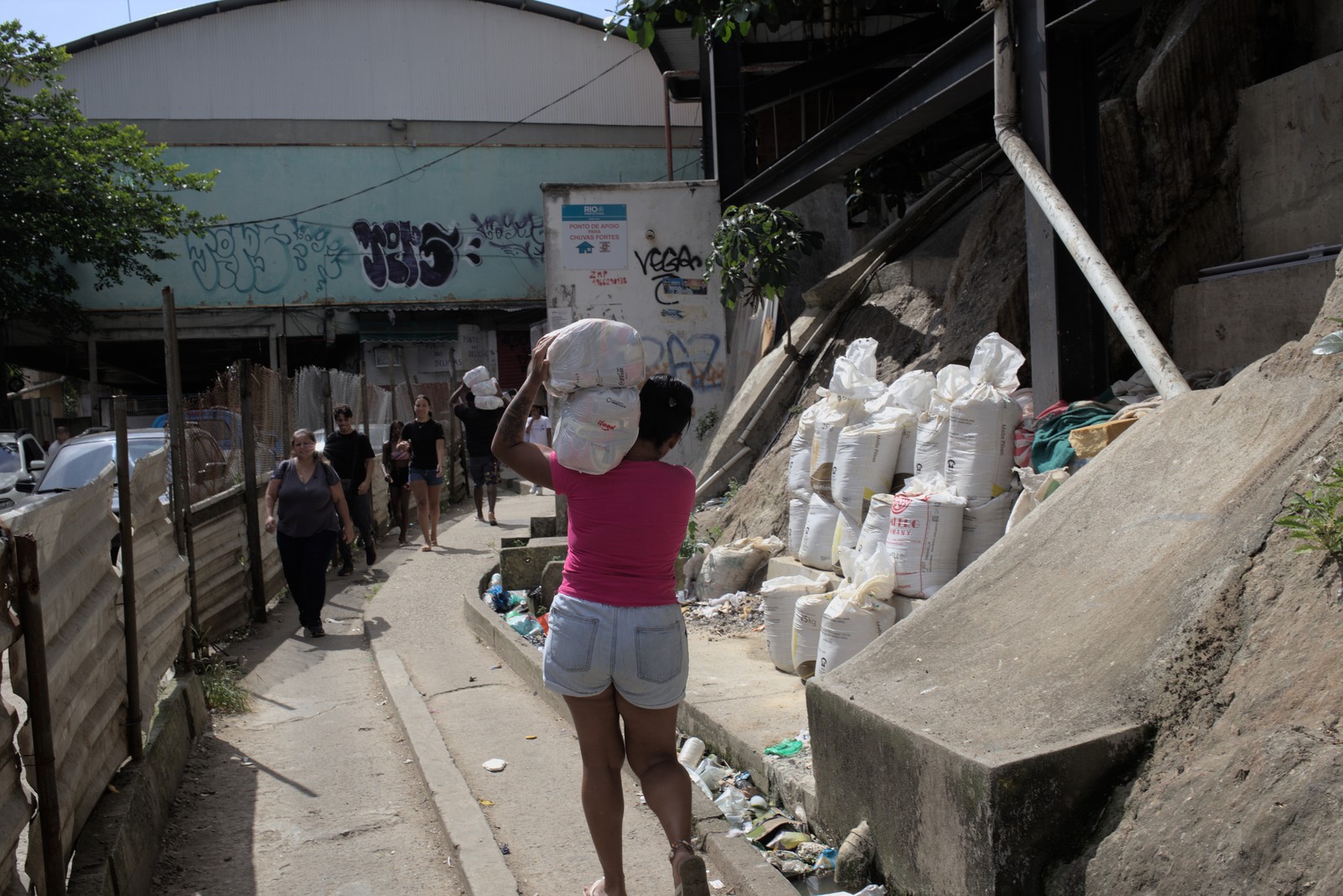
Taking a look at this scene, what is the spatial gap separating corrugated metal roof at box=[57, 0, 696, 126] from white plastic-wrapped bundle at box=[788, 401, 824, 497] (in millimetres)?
22192

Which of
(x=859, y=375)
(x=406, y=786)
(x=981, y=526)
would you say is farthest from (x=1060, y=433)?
(x=406, y=786)

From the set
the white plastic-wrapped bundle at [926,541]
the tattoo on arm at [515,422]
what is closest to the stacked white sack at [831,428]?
the white plastic-wrapped bundle at [926,541]

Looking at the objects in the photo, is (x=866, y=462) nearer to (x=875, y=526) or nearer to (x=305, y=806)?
(x=875, y=526)

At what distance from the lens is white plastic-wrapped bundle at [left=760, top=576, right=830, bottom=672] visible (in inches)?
220

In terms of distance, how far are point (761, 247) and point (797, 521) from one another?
14.0 feet

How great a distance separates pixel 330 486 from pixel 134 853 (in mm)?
4912

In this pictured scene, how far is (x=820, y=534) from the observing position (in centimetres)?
665

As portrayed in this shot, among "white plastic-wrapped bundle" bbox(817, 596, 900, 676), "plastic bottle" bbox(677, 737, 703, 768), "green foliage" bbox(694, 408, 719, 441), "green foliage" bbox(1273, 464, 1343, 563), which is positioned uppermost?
"green foliage" bbox(1273, 464, 1343, 563)

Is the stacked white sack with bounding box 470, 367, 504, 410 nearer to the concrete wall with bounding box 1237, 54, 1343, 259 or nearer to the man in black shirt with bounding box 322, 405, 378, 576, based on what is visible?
the man in black shirt with bounding box 322, 405, 378, 576

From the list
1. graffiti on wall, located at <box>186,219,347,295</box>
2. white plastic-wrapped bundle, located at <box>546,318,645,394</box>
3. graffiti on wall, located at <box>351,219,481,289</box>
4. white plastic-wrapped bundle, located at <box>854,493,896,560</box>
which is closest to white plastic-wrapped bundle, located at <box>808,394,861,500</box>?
white plastic-wrapped bundle, located at <box>854,493,896,560</box>

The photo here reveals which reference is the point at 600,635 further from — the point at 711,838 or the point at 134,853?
the point at 134,853

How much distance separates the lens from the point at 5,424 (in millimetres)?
23000

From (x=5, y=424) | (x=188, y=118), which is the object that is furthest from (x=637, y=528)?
(x=188, y=118)

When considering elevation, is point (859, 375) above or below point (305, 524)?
above
